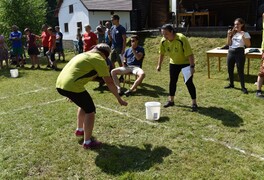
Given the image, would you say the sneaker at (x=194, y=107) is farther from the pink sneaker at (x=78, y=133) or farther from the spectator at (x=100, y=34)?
the spectator at (x=100, y=34)

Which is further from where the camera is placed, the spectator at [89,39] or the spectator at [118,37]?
the spectator at [89,39]

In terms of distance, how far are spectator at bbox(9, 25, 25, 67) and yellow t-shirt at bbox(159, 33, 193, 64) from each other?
8387mm

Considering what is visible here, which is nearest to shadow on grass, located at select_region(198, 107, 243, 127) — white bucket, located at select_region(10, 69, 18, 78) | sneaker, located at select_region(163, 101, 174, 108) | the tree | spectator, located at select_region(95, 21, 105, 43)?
sneaker, located at select_region(163, 101, 174, 108)

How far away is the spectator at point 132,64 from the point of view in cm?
677

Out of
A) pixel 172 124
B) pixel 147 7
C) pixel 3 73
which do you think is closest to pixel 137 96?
pixel 172 124

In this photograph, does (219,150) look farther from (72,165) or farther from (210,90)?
(210,90)

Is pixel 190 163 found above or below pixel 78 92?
below

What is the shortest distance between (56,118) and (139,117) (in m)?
1.55

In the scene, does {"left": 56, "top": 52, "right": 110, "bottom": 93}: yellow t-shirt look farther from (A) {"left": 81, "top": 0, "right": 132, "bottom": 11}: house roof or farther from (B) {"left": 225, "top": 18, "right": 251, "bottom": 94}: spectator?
(A) {"left": 81, "top": 0, "right": 132, "bottom": 11}: house roof

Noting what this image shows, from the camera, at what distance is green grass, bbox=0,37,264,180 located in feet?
11.3

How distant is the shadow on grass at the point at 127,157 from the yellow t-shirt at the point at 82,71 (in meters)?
0.94

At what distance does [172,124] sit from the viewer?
189 inches

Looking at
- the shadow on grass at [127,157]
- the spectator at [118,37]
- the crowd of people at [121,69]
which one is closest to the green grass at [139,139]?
the shadow on grass at [127,157]

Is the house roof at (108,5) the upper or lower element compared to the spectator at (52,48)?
upper
